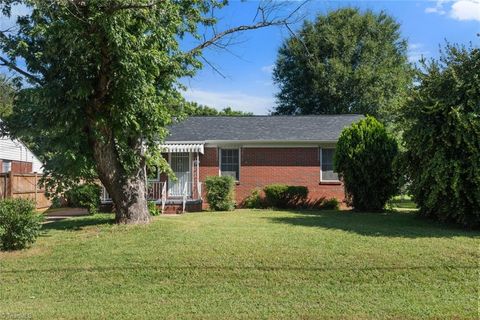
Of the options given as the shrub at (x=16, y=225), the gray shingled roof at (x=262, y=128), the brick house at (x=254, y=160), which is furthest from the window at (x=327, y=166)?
the shrub at (x=16, y=225)

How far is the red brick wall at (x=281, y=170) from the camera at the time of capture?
62.0 feet

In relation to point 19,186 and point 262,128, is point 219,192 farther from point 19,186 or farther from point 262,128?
point 19,186

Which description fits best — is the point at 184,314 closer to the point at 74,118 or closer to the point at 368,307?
the point at 368,307

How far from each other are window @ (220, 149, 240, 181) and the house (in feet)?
47.2

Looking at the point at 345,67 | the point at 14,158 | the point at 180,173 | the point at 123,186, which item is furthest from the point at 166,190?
the point at 345,67

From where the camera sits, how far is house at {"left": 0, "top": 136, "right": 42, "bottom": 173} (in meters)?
28.3

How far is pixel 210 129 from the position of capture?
2070 centimetres

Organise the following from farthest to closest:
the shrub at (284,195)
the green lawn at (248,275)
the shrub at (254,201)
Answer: the shrub at (254,201) < the shrub at (284,195) < the green lawn at (248,275)

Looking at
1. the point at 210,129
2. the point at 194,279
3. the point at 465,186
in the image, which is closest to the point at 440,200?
the point at 465,186

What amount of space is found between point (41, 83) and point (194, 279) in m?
5.60

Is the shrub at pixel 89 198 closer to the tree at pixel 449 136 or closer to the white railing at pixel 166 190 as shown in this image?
the white railing at pixel 166 190

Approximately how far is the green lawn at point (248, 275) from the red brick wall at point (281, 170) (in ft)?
29.5

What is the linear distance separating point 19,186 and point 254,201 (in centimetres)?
949

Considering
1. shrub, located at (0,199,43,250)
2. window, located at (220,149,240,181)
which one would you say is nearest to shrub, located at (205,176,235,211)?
window, located at (220,149,240,181)
